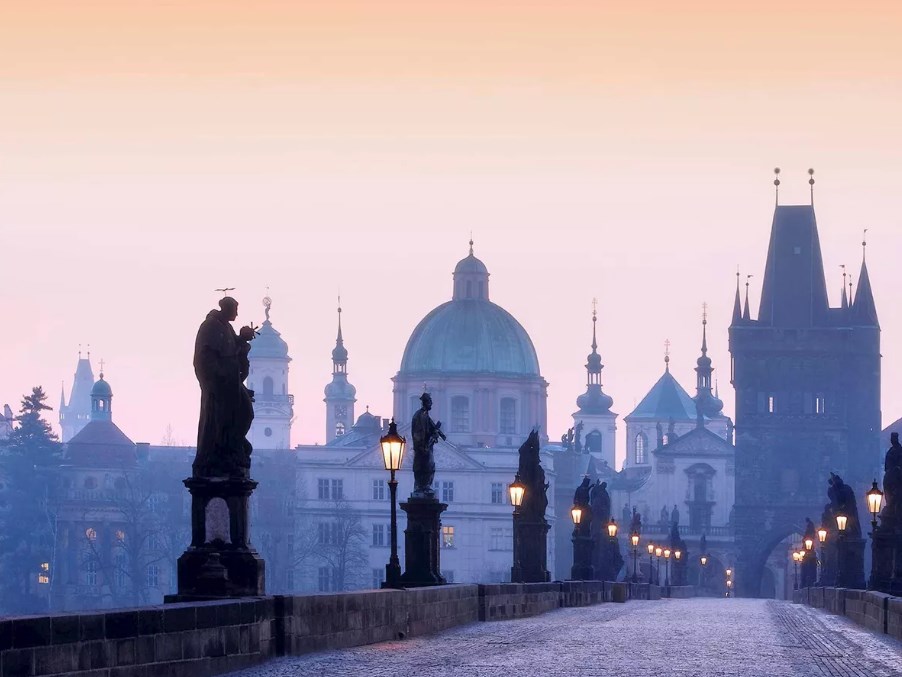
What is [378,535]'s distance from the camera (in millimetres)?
182250

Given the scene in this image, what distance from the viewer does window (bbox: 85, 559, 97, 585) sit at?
551ft

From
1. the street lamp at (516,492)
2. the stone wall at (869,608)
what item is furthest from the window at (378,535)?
the street lamp at (516,492)

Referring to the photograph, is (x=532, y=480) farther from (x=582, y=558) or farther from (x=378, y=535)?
(x=378, y=535)

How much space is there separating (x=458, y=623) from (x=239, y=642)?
13.2 meters

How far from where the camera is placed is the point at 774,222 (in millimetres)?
180875

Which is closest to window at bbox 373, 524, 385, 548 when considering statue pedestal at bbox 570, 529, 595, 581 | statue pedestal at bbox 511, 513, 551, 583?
statue pedestal at bbox 570, 529, 595, 581

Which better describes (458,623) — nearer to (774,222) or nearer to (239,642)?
(239,642)

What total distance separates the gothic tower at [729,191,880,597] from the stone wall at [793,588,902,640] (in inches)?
4631

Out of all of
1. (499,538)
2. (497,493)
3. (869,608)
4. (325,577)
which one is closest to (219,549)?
(869,608)

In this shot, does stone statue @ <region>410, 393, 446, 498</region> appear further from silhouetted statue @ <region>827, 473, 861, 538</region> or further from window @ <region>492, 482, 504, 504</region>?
window @ <region>492, 482, 504, 504</region>

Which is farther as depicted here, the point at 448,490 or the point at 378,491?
the point at 378,491

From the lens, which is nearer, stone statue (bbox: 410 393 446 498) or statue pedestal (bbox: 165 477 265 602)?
statue pedestal (bbox: 165 477 265 602)

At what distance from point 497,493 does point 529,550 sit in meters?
129

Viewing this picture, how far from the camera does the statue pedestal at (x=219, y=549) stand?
981 inches
